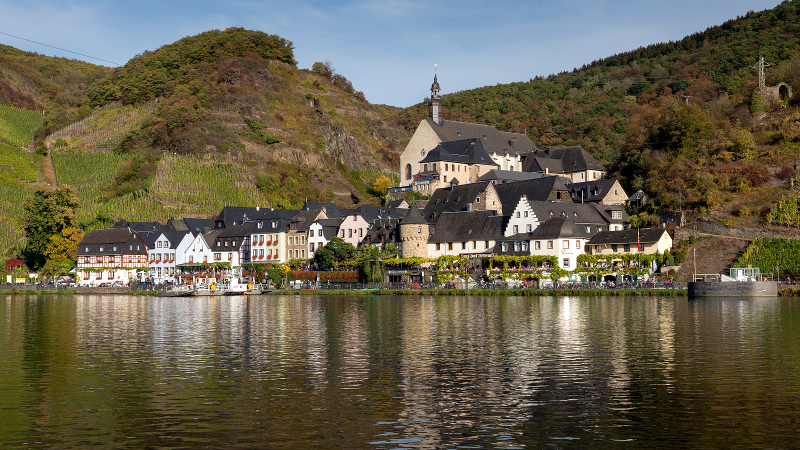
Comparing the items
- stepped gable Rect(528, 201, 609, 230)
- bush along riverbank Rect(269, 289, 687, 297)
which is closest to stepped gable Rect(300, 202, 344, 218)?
bush along riverbank Rect(269, 289, 687, 297)

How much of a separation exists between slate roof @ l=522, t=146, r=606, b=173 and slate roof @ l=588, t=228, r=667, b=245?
36.2m

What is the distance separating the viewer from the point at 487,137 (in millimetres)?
127250

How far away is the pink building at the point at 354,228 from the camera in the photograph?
96000 mm

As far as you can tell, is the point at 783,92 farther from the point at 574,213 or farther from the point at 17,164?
the point at 17,164

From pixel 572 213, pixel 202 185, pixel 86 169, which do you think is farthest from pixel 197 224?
pixel 572 213

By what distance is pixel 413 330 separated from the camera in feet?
117

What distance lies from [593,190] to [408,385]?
8008 centimetres

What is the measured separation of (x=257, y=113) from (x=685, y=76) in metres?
81.1

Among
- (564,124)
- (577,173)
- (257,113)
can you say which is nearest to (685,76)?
(564,124)

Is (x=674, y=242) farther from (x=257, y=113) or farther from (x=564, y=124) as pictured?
(x=257, y=113)

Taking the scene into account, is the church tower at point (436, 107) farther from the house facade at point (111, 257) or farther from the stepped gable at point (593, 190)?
the house facade at point (111, 257)

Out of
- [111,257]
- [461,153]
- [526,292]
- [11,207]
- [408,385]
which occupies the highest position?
[461,153]

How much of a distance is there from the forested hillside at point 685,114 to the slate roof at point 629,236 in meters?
7.11

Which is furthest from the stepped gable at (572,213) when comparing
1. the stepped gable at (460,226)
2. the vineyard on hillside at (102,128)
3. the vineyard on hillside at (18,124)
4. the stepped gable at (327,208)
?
the vineyard on hillside at (18,124)
